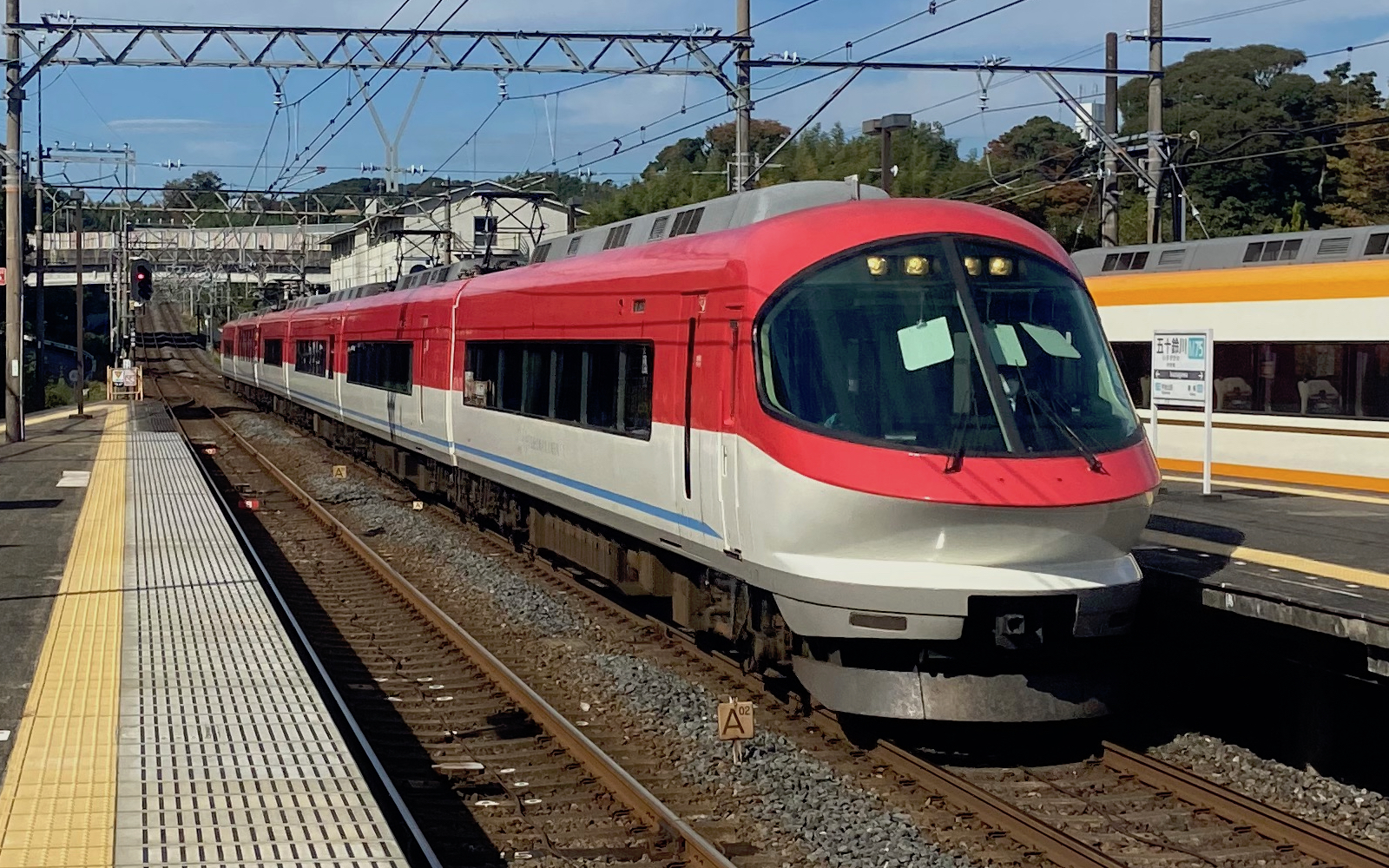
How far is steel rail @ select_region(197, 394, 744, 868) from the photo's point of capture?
21.9 ft

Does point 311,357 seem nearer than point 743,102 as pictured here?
No

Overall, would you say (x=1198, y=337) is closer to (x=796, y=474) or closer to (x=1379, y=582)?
(x=1379, y=582)

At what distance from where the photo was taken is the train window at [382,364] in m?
19.9

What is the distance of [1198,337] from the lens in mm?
12625

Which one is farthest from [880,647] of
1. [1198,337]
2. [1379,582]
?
[1198,337]

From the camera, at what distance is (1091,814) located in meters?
7.20

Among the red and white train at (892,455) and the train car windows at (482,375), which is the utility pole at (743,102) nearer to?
the train car windows at (482,375)

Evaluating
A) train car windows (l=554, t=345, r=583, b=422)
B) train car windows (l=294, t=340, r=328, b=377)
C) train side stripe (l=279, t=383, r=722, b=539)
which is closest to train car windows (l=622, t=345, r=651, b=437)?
train side stripe (l=279, t=383, r=722, b=539)

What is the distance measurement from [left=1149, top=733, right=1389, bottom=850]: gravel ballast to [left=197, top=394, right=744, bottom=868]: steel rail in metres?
2.85

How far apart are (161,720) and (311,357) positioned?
76.8 feet

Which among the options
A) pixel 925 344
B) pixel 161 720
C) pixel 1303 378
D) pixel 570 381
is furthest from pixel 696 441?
pixel 1303 378

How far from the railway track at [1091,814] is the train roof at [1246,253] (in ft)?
27.6

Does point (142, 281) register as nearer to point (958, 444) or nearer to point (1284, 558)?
point (1284, 558)

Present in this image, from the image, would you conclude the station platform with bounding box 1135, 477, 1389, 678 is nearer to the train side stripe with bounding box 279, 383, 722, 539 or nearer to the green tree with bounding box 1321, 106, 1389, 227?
the train side stripe with bounding box 279, 383, 722, 539
